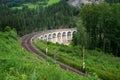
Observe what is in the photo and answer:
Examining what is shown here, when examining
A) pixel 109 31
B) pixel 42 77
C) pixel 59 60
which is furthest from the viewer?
pixel 109 31

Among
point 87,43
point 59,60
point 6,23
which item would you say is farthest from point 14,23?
point 59,60

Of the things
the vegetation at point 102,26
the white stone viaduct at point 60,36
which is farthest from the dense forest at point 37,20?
the vegetation at point 102,26

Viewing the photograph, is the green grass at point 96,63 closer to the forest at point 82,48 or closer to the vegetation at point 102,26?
the forest at point 82,48

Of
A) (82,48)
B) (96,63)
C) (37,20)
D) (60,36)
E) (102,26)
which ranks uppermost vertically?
(37,20)

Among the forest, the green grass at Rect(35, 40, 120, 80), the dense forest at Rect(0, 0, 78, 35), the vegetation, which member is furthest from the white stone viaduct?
the green grass at Rect(35, 40, 120, 80)

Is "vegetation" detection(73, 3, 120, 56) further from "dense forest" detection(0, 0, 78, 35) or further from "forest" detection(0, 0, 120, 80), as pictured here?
"dense forest" detection(0, 0, 78, 35)

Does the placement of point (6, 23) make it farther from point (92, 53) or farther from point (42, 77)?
point (42, 77)

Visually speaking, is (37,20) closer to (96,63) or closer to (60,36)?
(60,36)

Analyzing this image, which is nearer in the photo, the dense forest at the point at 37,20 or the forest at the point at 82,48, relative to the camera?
the forest at the point at 82,48

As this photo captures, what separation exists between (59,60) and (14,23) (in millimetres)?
62608

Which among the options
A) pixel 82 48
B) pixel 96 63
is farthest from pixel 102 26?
pixel 96 63

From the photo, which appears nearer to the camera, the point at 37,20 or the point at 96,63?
the point at 96,63

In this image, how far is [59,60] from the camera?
5109 centimetres

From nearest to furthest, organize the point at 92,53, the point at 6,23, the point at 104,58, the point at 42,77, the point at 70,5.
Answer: the point at 42,77 < the point at 104,58 < the point at 92,53 < the point at 6,23 < the point at 70,5
